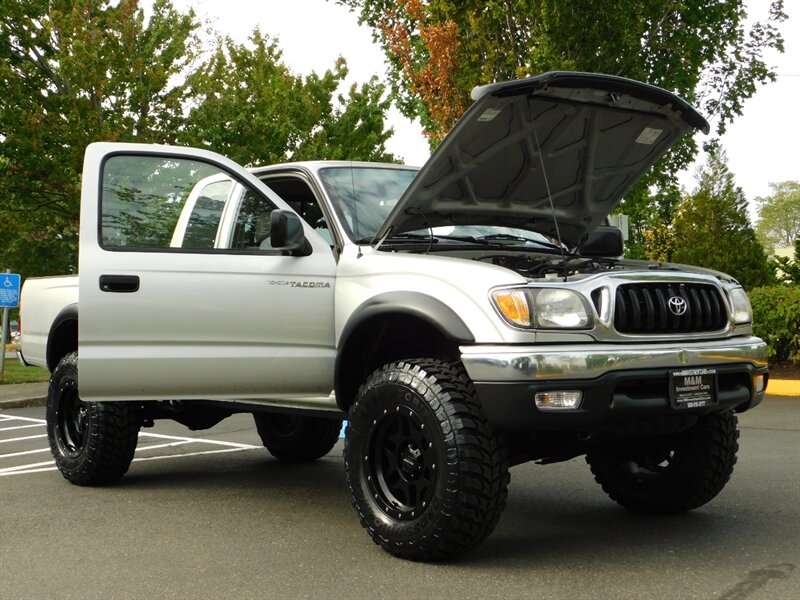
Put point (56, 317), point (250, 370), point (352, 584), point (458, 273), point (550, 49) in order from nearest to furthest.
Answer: point (352, 584)
point (458, 273)
point (250, 370)
point (56, 317)
point (550, 49)

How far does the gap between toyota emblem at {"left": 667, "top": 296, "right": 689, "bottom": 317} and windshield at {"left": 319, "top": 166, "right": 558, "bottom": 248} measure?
126cm

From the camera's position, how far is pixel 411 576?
440 centimetres

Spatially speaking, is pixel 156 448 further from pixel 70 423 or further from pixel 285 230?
pixel 285 230

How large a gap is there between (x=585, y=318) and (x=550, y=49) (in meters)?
13.8

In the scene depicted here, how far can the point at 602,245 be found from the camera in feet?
20.3

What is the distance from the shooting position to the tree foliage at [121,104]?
19250 mm

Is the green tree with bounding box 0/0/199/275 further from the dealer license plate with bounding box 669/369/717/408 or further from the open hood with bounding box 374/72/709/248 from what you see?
A: the dealer license plate with bounding box 669/369/717/408

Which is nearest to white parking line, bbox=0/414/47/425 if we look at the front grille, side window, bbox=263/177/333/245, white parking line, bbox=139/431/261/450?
white parking line, bbox=139/431/261/450

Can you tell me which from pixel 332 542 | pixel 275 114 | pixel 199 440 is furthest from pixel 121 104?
pixel 332 542

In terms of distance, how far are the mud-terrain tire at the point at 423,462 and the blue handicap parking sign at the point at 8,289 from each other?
12270mm

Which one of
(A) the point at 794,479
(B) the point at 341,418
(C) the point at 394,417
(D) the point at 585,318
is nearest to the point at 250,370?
(B) the point at 341,418

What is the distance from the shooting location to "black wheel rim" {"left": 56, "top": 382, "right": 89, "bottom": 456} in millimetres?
6836

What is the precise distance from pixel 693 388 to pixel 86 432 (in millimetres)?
3999

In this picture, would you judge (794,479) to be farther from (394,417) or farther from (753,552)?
(394,417)
